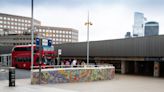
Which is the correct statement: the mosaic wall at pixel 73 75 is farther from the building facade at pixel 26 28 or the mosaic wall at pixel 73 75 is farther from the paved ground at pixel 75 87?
the building facade at pixel 26 28

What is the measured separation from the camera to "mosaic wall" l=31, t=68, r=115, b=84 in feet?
73.0

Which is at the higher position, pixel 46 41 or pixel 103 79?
pixel 46 41

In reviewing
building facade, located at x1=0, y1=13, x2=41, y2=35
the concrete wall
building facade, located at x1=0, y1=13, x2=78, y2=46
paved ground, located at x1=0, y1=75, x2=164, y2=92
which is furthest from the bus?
building facade, located at x1=0, y1=13, x2=41, y2=35

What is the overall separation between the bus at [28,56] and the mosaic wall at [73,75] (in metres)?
8.91

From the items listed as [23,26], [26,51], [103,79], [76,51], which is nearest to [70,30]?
[23,26]

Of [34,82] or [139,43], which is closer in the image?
[34,82]

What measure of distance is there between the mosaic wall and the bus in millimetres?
8911

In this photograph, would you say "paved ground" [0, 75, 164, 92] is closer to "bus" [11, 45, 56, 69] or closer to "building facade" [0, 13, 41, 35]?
"bus" [11, 45, 56, 69]

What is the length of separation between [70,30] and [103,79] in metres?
112

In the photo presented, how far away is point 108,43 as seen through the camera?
44031mm

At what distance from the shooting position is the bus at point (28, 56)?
36562 millimetres

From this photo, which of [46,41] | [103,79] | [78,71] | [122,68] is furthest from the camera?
[122,68]

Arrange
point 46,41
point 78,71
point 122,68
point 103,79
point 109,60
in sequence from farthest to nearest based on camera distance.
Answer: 1. point 109,60
2. point 122,68
3. point 103,79
4. point 78,71
5. point 46,41

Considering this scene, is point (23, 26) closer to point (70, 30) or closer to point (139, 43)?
point (70, 30)
